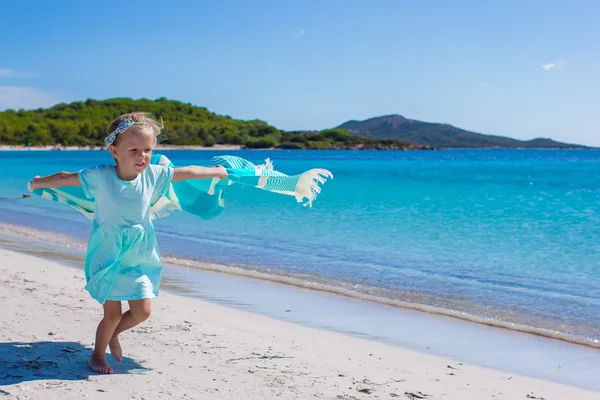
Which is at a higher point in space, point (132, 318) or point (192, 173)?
point (192, 173)

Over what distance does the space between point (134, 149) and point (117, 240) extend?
0.56m

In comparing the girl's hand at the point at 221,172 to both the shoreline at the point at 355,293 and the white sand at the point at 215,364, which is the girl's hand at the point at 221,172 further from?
the shoreline at the point at 355,293

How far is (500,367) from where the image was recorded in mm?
4895

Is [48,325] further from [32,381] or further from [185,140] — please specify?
[185,140]

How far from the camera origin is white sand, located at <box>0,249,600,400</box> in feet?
12.3

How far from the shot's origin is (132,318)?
4.01 m

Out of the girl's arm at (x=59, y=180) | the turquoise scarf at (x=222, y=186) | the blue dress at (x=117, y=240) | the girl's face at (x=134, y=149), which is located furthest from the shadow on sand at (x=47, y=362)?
the girl's face at (x=134, y=149)

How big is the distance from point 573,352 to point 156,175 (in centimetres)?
385

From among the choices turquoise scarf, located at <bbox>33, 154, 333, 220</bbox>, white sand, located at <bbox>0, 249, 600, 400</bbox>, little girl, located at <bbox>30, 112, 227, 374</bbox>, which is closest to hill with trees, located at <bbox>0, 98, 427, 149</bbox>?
white sand, located at <bbox>0, 249, 600, 400</bbox>

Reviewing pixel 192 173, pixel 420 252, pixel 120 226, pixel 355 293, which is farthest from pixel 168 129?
pixel 120 226

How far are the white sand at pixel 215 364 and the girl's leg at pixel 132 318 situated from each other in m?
0.12

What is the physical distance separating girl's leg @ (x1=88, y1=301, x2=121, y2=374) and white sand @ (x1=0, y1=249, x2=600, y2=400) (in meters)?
0.06

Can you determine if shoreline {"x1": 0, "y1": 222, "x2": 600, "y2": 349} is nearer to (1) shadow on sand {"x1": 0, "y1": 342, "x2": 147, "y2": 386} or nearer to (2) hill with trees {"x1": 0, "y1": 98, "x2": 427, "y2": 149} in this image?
(1) shadow on sand {"x1": 0, "y1": 342, "x2": 147, "y2": 386}

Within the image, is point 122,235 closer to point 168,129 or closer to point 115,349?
point 115,349
